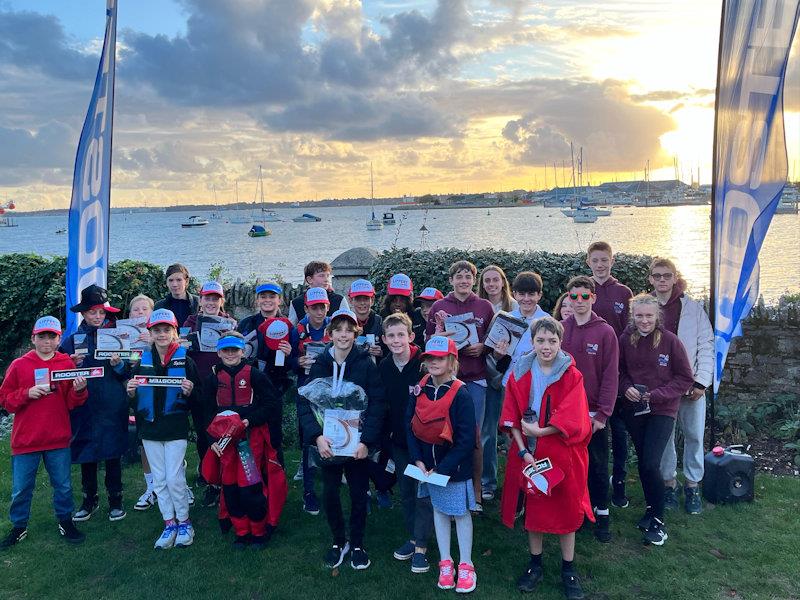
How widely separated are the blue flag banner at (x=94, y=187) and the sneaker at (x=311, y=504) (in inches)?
155

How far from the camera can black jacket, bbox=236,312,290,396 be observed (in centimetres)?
594

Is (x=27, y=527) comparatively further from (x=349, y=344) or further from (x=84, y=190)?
(x=84, y=190)

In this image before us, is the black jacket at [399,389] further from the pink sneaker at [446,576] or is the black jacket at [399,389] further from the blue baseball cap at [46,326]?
the blue baseball cap at [46,326]

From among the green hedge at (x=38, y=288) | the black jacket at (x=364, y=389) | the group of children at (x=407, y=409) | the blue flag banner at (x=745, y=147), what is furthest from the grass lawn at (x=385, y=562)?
the green hedge at (x=38, y=288)

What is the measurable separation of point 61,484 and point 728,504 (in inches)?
242

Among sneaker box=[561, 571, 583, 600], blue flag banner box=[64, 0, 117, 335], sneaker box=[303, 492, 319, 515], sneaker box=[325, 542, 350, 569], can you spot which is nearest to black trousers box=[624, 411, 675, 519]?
sneaker box=[561, 571, 583, 600]

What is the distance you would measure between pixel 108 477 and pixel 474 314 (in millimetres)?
3828

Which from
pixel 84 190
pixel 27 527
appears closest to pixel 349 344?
pixel 27 527

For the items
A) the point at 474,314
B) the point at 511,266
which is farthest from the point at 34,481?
the point at 511,266

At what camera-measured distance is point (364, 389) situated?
4.79 m

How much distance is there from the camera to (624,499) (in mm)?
5703

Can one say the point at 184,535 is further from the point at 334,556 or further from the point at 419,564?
the point at 419,564

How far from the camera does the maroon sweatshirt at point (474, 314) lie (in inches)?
219

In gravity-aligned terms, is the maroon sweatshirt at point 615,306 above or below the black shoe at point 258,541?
above
